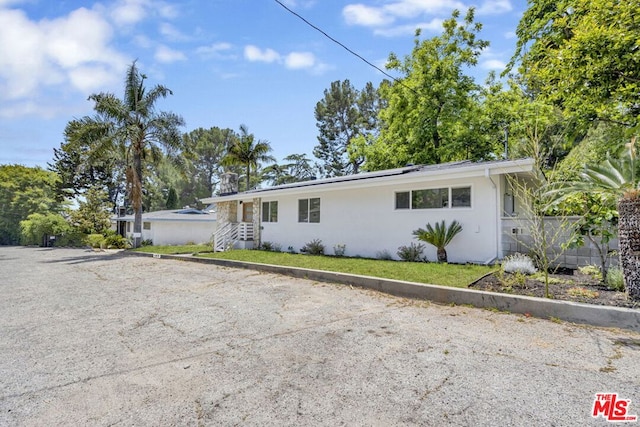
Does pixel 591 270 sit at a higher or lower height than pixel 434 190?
lower

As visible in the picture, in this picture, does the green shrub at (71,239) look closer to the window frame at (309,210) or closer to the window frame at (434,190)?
the window frame at (309,210)

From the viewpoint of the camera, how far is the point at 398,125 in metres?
22.8

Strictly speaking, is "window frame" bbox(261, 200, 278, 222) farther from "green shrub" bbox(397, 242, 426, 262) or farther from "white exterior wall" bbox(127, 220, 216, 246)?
"white exterior wall" bbox(127, 220, 216, 246)

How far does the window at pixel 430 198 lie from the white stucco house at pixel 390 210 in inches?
1.2

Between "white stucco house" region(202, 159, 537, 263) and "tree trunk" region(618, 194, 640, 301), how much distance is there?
323 centimetres

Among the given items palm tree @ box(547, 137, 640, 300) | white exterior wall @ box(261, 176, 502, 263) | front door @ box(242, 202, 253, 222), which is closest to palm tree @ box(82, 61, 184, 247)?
front door @ box(242, 202, 253, 222)

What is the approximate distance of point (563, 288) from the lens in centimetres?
594

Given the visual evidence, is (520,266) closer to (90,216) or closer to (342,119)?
(342,119)

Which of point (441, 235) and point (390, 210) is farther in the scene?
point (390, 210)

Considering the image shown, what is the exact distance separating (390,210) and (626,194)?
666 cm

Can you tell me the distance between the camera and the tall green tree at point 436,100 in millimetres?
20547

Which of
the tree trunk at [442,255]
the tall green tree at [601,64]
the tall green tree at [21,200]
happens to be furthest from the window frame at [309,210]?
the tall green tree at [21,200]

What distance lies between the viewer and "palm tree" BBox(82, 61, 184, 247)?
18141 mm

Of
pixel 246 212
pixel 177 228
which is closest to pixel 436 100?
pixel 246 212
